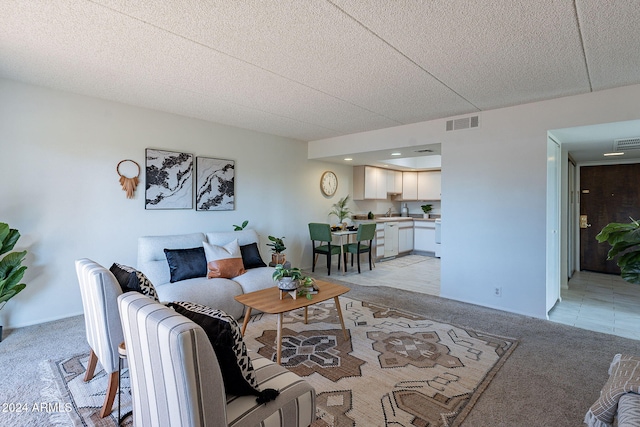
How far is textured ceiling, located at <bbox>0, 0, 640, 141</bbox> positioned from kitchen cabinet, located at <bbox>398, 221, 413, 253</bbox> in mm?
4139

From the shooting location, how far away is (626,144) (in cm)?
406

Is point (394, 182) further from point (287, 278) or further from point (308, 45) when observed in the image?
point (308, 45)

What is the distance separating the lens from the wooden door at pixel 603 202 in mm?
5305

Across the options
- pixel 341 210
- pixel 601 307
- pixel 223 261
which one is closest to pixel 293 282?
pixel 223 261

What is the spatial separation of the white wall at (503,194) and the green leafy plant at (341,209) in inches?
103

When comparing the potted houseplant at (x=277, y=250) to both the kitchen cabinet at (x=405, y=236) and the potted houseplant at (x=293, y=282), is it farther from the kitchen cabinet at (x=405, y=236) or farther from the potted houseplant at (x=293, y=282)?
the kitchen cabinet at (x=405, y=236)

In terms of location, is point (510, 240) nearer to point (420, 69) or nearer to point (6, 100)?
point (420, 69)

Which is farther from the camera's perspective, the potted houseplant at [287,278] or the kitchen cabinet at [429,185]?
the kitchen cabinet at [429,185]

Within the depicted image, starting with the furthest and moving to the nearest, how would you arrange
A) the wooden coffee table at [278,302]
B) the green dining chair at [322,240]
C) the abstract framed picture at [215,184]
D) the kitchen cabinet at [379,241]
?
the kitchen cabinet at [379,241] → the green dining chair at [322,240] → the abstract framed picture at [215,184] → the wooden coffee table at [278,302]

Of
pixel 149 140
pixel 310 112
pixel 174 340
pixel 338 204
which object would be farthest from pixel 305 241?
pixel 174 340

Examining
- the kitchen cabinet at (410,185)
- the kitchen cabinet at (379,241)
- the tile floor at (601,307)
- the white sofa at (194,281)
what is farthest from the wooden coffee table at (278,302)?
the kitchen cabinet at (410,185)

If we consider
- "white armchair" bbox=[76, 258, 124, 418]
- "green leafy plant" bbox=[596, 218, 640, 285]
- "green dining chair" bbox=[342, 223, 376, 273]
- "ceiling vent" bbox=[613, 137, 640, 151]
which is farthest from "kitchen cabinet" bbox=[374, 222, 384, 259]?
"white armchair" bbox=[76, 258, 124, 418]

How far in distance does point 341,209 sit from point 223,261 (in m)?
3.64

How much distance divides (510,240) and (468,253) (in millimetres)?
507
